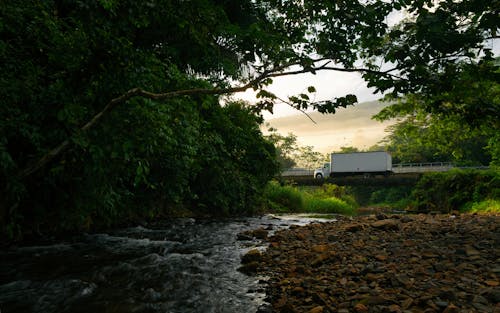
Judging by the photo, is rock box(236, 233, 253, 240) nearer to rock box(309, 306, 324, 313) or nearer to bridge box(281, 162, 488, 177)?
rock box(309, 306, 324, 313)

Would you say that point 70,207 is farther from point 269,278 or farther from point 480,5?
point 480,5

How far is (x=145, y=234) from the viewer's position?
31.2 feet

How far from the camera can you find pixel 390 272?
4.48 metres

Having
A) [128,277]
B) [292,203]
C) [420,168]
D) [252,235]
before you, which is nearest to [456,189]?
[292,203]

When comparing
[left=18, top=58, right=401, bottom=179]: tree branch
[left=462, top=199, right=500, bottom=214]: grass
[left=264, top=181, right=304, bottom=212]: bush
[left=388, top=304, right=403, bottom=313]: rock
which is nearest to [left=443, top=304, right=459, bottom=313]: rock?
[left=388, top=304, right=403, bottom=313]: rock

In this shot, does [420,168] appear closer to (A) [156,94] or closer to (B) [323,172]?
(B) [323,172]

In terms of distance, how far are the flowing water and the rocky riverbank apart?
23.5 inches

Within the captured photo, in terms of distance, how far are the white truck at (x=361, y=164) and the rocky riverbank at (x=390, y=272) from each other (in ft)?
107

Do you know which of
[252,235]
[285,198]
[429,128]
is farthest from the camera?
[285,198]

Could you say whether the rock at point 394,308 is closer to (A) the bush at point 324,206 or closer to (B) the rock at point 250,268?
(B) the rock at point 250,268

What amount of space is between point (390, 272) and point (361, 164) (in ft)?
121

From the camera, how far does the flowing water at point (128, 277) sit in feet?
13.8

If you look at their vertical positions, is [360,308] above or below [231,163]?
below

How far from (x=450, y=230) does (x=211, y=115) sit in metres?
9.79
